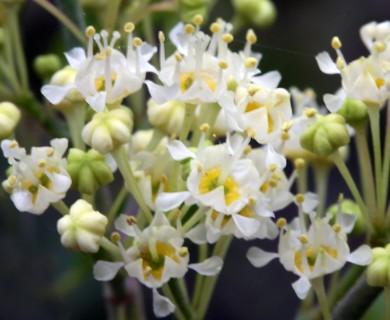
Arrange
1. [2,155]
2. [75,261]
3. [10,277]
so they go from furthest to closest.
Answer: [75,261]
[10,277]
[2,155]

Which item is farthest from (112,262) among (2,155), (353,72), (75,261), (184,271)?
(75,261)

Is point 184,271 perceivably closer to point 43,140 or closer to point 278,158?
point 278,158

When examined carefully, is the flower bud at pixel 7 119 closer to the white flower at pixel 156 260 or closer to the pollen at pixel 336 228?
the white flower at pixel 156 260

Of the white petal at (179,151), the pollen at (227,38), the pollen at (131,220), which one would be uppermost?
the pollen at (227,38)

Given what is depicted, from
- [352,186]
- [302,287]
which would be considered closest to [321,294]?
[302,287]

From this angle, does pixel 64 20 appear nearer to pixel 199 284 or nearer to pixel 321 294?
pixel 199 284

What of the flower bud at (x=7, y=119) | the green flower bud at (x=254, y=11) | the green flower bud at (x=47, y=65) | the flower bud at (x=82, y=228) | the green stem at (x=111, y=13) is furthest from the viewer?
the green flower bud at (x=254, y=11)

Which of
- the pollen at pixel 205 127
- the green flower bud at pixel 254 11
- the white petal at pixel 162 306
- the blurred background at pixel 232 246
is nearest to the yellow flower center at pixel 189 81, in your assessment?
the pollen at pixel 205 127
